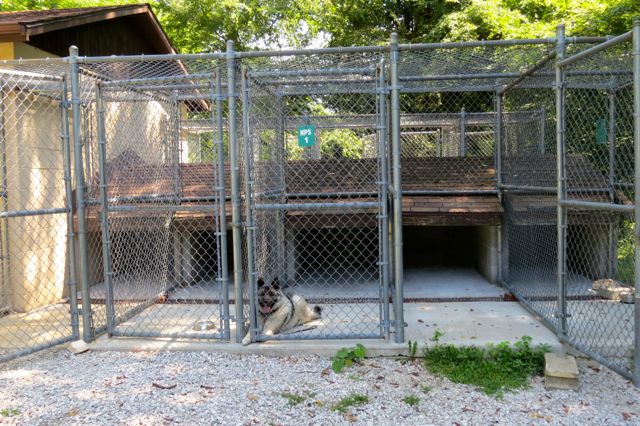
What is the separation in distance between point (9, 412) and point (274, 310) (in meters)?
2.28

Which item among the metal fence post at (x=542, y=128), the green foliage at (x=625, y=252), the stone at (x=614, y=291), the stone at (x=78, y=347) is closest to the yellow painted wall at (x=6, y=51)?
the stone at (x=78, y=347)

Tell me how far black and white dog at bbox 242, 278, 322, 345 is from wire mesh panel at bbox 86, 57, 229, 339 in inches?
13.9

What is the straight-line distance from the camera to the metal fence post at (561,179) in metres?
4.52

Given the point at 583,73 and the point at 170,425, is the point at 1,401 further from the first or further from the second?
the point at 583,73

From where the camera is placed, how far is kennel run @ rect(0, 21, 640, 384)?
183 inches

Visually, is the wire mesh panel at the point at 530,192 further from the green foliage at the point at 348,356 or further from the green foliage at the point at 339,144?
the green foliage at the point at 339,144

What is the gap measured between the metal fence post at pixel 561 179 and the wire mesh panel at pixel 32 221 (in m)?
5.03

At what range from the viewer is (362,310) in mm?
6047

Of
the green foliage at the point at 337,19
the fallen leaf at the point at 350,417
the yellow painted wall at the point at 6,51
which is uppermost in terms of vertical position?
the green foliage at the point at 337,19

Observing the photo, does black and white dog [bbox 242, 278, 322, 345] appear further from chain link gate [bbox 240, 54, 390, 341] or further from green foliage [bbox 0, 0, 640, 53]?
green foliage [bbox 0, 0, 640, 53]

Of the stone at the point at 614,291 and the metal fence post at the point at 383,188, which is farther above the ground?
the metal fence post at the point at 383,188

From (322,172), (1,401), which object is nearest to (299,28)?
(322,172)

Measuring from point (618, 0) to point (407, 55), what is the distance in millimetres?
8927

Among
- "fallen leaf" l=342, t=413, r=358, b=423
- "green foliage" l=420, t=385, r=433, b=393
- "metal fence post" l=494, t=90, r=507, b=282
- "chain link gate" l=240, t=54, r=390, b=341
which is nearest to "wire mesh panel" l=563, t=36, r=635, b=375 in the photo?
"metal fence post" l=494, t=90, r=507, b=282
